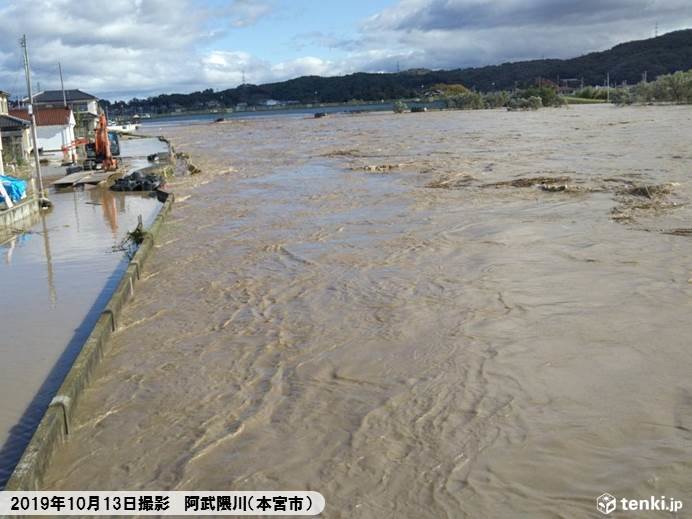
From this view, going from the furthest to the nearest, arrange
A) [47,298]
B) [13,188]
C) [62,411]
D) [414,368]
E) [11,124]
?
1. [11,124]
2. [13,188]
3. [47,298]
4. [414,368]
5. [62,411]

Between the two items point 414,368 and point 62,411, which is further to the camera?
point 414,368

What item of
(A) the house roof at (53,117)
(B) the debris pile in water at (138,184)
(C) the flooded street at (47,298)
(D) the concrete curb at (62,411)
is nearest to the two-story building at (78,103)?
(A) the house roof at (53,117)

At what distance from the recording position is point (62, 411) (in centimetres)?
607

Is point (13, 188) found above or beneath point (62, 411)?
above

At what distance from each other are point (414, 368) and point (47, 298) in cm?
693

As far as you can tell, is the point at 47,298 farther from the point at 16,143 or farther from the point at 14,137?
the point at 14,137

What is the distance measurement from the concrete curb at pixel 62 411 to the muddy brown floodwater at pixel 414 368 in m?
0.16

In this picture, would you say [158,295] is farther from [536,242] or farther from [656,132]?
[656,132]

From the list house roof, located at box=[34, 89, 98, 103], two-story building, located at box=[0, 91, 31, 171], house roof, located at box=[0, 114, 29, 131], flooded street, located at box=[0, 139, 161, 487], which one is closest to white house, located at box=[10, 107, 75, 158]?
two-story building, located at box=[0, 91, 31, 171]

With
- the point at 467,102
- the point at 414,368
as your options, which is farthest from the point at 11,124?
the point at 467,102


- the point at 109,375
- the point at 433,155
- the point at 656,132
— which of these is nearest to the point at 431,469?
the point at 109,375

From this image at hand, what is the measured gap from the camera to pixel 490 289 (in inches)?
384
